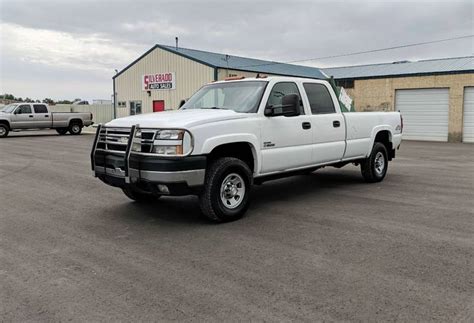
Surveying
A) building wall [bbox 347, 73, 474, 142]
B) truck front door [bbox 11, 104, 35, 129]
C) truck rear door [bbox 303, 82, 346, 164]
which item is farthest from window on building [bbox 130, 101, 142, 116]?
truck rear door [bbox 303, 82, 346, 164]

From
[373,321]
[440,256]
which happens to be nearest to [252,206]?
[440,256]

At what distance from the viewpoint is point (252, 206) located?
7.11m

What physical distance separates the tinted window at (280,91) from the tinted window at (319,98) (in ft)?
1.07

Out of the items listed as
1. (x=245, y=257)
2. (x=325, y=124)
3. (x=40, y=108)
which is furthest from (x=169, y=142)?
(x=40, y=108)

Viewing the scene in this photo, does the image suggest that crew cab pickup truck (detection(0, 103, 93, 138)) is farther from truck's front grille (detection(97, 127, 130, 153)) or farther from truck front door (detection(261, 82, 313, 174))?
truck front door (detection(261, 82, 313, 174))

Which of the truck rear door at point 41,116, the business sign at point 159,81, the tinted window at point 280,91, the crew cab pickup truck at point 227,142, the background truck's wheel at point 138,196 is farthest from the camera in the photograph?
the business sign at point 159,81

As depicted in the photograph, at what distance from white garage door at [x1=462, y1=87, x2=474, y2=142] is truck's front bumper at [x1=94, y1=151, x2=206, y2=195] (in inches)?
885

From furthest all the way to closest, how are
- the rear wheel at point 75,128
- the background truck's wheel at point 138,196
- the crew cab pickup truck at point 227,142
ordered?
the rear wheel at point 75,128
the background truck's wheel at point 138,196
the crew cab pickup truck at point 227,142

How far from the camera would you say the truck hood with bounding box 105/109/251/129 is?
5688 millimetres

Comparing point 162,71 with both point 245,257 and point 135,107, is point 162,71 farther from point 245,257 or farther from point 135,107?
point 245,257

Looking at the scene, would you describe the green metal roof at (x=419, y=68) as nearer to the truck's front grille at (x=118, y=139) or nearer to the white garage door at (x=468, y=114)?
the white garage door at (x=468, y=114)

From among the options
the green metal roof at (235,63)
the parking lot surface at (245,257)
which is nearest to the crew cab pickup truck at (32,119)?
the green metal roof at (235,63)

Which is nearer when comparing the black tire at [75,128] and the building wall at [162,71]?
the black tire at [75,128]

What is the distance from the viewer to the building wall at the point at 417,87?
24.0 metres
